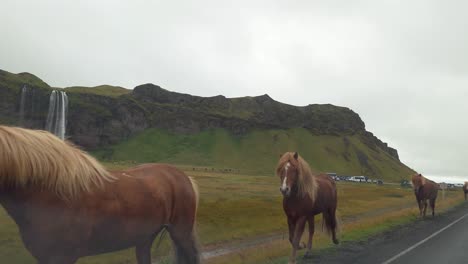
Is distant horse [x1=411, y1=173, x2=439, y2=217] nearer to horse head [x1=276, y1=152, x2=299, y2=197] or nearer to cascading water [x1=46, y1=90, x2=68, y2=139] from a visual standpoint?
horse head [x1=276, y1=152, x2=299, y2=197]

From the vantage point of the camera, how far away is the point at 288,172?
11328 millimetres

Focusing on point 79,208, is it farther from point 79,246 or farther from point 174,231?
point 174,231

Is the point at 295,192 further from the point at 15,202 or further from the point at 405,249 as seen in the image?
the point at 15,202

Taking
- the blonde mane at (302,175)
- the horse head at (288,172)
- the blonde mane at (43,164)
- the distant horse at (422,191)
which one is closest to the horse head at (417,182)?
the distant horse at (422,191)

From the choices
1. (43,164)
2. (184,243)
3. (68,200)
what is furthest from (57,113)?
(68,200)

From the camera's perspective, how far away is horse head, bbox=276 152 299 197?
36.0 feet

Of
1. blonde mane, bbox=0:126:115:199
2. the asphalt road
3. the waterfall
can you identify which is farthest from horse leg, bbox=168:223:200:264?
the waterfall

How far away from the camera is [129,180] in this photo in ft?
20.0

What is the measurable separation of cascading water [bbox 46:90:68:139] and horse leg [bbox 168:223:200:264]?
148749 millimetres

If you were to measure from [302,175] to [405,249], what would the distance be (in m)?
5.81

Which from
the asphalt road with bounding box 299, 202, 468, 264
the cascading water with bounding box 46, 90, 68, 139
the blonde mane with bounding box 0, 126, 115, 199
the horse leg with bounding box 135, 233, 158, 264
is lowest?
the asphalt road with bounding box 299, 202, 468, 264

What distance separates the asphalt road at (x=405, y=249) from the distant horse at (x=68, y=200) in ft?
26.3

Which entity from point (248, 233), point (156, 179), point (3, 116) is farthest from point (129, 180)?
point (3, 116)

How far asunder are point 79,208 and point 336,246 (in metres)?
12.6
